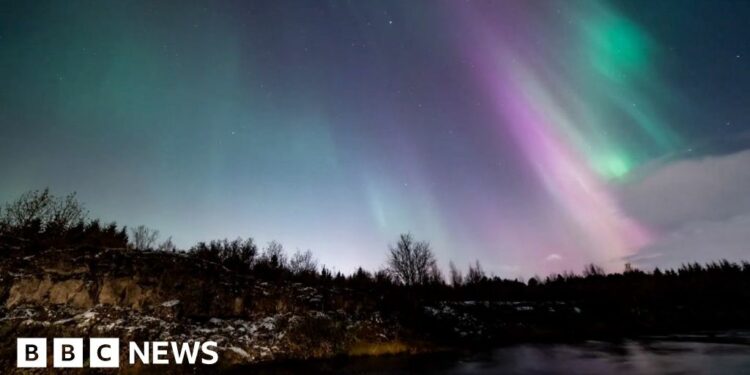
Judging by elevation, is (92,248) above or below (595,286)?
above

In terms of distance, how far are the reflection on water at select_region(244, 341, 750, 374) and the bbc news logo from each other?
12.8ft

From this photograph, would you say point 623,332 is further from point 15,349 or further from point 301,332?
point 15,349

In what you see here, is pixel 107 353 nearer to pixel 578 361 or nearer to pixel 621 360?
pixel 578 361

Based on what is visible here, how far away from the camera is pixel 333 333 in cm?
2106

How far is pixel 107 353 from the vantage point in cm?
Result: 1565

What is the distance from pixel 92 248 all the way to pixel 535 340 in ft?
108

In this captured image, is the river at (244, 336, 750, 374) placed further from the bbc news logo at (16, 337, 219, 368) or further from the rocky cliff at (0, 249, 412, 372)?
the bbc news logo at (16, 337, 219, 368)

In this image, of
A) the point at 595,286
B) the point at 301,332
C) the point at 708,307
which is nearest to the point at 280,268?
the point at 301,332

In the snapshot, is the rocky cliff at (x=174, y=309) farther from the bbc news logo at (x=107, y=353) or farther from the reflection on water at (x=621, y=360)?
the reflection on water at (x=621, y=360)

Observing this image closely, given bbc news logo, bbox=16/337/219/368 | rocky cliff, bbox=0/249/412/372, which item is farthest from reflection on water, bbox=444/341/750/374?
bbc news logo, bbox=16/337/219/368

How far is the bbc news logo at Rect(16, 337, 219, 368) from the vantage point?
1445cm

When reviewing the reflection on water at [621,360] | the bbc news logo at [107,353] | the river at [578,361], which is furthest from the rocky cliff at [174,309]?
the reflection on water at [621,360]

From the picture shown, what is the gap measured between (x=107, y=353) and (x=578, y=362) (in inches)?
877

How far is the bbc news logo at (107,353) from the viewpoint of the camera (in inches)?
569
